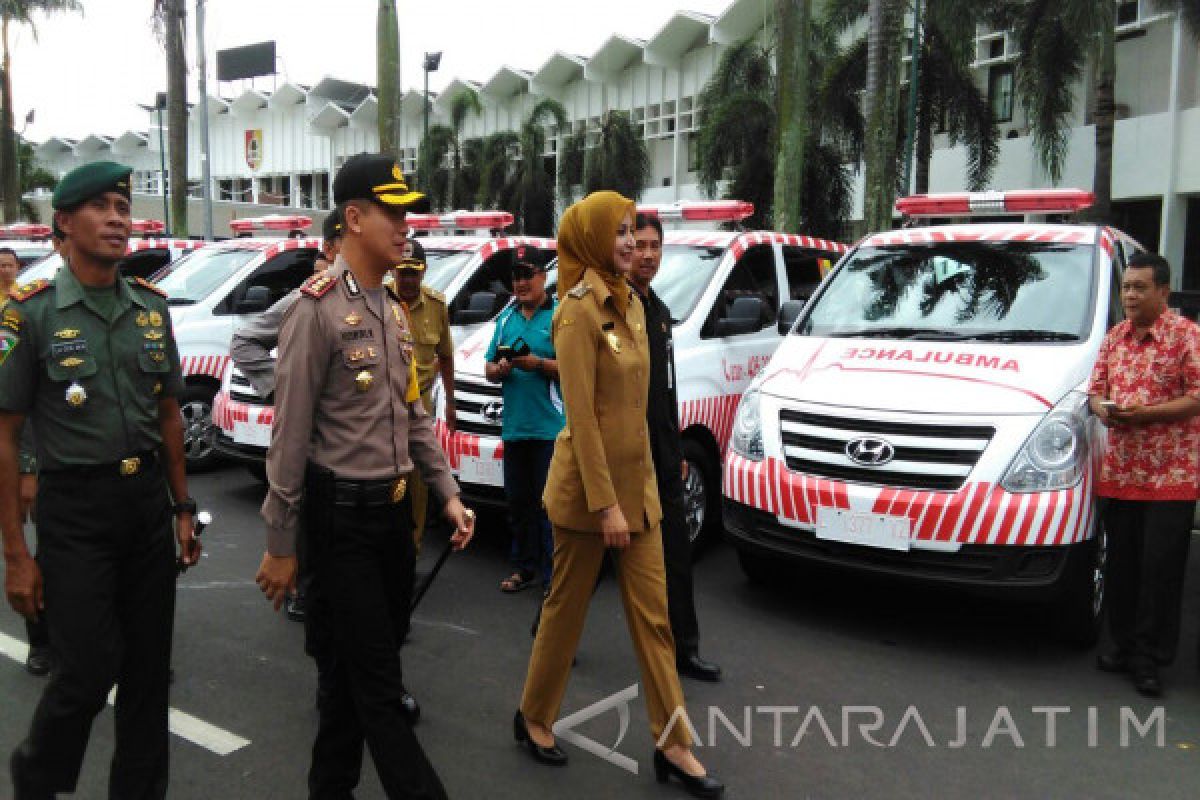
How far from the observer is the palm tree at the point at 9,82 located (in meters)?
30.2

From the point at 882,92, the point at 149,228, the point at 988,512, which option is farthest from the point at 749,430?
the point at 149,228

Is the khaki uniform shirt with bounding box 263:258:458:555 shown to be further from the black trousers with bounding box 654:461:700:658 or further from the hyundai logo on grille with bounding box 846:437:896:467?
the hyundai logo on grille with bounding box 846:437:896:467

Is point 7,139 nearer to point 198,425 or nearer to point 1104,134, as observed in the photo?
point 198,425

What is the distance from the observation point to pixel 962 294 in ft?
18.9

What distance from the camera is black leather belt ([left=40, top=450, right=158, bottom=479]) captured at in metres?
2.87

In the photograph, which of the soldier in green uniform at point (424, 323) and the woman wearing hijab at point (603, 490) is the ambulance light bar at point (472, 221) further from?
the woman wearing hijab at point (603, 490)

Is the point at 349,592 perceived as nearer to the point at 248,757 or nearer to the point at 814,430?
the point at 248,757

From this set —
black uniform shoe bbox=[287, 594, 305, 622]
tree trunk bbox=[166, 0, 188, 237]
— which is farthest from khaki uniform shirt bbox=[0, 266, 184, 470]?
tree trunk bbox=[166, 0, 188, 237]

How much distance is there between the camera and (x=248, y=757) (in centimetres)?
368

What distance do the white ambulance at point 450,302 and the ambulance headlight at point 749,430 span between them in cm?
181

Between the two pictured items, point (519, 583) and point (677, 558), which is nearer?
point (677, 558)

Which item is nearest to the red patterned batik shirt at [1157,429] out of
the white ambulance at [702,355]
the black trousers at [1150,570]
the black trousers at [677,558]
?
the black trousers at [1150,570]

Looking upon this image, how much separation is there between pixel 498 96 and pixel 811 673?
4287cm

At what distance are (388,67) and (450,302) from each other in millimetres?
9183
